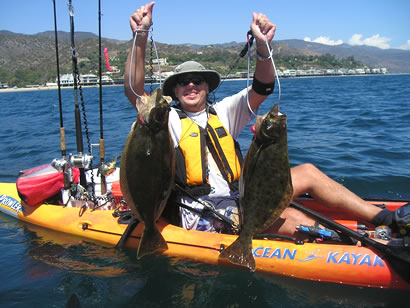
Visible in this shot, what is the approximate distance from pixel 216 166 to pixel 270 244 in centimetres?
107

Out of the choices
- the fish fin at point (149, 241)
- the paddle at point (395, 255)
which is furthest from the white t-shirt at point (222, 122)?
the paddle at point (395, 255)

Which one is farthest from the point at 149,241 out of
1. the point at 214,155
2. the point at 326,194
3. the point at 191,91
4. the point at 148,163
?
the point at 326,194

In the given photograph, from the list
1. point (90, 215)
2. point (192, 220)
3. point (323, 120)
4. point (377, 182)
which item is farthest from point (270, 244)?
point (323, 120)

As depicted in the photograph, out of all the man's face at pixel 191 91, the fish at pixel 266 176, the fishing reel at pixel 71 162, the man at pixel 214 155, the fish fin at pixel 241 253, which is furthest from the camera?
the fishing reel at pixel 71 162

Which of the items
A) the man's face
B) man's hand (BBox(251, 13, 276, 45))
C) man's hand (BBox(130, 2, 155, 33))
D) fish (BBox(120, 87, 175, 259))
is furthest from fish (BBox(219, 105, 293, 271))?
man's hand (BBox(130, 2, 155, 33))

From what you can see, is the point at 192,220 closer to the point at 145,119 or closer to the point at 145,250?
the point at 145,250

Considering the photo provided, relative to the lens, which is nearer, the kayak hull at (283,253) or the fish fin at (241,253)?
the fish fin at (241,253)

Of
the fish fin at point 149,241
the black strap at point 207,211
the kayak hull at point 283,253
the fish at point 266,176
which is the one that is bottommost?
the kayak hull at point 283,253

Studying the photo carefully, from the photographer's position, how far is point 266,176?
2852 millimetres

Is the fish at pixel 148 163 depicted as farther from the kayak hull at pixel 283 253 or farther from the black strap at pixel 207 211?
the kayak hull at pixel 283 253

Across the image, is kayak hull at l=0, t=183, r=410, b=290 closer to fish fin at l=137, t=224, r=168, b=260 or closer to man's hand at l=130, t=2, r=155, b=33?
fish fin at l=137, t=224, r=168, b=260

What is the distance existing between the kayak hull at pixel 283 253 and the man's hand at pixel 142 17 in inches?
91.8

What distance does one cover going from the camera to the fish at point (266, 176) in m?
2.71

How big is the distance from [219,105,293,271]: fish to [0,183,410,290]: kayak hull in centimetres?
73
